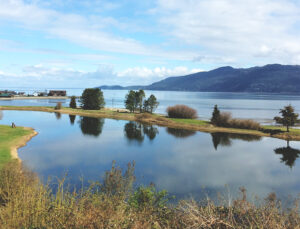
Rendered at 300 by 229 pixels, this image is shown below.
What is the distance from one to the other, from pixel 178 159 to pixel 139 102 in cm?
5840

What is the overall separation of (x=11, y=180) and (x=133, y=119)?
64664mm

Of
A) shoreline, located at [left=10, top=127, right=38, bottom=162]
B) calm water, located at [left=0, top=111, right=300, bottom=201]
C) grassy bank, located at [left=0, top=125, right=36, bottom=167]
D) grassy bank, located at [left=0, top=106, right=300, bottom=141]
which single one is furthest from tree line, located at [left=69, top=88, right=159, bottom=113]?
grassy bank, located at [left=0, top=125, right=36, bottom=167]

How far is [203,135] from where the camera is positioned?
55156mm

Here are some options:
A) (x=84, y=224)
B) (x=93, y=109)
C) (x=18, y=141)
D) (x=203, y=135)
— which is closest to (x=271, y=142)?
(x=203, y=135)

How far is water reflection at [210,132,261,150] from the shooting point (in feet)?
157

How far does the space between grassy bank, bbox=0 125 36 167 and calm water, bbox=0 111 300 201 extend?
1.26 m

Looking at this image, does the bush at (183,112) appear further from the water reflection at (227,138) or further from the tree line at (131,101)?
the water reflection at (227,138)

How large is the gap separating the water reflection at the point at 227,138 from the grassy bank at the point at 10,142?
32205 mm

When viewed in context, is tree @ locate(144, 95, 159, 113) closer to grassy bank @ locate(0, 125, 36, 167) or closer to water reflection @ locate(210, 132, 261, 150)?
water reflection @ locate(210, 132, 261, 150)

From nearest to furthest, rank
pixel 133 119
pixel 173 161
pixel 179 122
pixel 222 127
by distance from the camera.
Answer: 1. pixel 173 161
2. pixel 222 127
3. pixel 179 122
4. pixel 133 119

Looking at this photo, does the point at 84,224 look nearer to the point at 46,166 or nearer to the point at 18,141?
the point at 46,166

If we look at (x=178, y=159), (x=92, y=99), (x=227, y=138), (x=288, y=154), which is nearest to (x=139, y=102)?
(x=92, y=99)

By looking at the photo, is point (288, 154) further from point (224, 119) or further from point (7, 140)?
point (7, 140)

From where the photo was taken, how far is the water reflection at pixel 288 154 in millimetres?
36269
